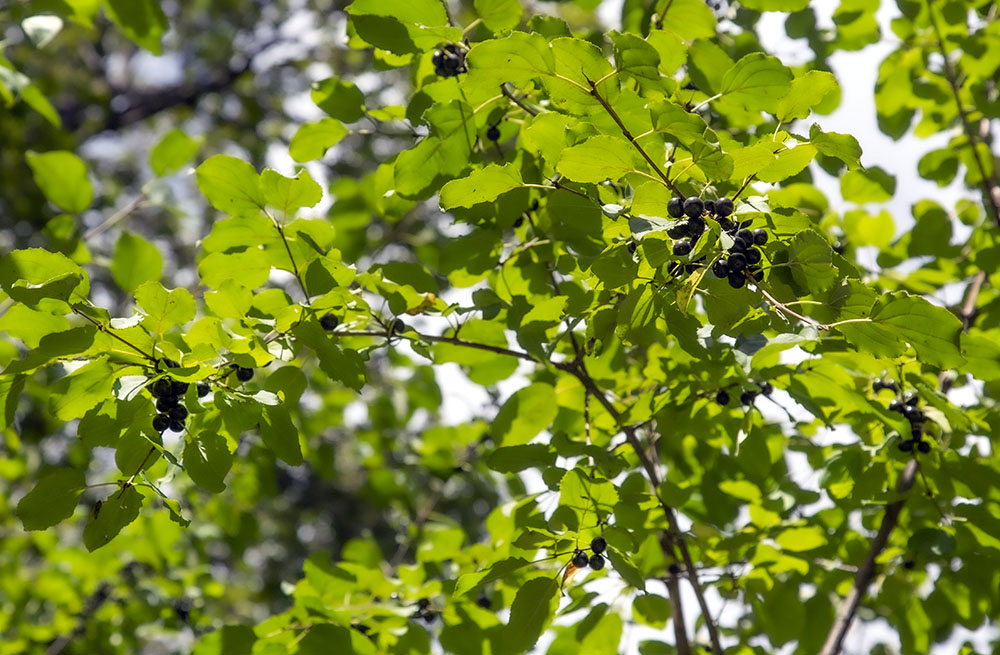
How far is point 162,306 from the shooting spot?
1502mm

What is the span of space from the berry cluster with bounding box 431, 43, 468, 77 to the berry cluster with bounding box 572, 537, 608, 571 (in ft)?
3.61

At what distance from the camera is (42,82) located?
733cm

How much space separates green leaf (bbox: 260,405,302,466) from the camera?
1630 mm

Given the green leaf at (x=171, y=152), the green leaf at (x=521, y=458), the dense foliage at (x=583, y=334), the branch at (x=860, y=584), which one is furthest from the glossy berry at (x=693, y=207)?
the green leaf at (x=171, y=152)

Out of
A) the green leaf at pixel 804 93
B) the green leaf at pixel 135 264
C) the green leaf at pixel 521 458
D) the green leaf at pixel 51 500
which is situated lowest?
the green leaf at pixel 135 264

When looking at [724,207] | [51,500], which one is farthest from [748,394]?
[51,500]

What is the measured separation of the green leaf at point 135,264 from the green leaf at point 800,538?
6.33 feet

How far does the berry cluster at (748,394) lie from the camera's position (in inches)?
76.8

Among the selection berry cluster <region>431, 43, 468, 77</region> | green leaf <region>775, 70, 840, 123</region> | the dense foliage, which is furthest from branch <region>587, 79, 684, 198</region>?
berry cluster <region>431, 43, 468, 77</region>

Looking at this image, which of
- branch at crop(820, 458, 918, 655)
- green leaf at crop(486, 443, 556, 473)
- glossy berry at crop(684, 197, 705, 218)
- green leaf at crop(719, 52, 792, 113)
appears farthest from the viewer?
branch at crop(820, 458, 918, 655)

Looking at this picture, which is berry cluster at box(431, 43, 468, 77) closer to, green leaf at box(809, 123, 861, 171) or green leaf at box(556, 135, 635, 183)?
green leaf at box(556, 135, 635, 183)

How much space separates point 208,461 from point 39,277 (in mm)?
443

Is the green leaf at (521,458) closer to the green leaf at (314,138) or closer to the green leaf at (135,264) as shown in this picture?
the green leaf at (314,138)

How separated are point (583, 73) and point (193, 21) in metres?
9.60
